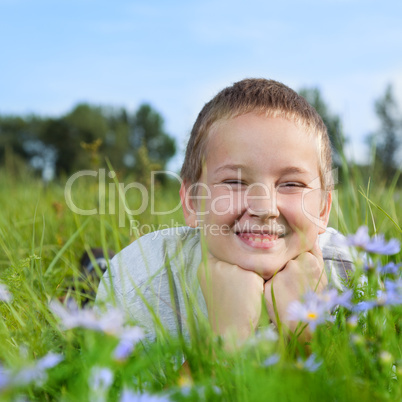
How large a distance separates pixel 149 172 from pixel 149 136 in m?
27.7

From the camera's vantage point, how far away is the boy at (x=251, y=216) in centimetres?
182

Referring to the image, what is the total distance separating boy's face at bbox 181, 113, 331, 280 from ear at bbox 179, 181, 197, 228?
0.27m

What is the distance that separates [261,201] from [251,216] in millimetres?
87

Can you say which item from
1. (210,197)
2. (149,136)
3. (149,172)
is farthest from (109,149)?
(210,197)

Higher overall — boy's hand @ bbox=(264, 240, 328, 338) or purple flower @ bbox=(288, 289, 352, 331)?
purple flower @ bbox=(288, 289, 352, 331)

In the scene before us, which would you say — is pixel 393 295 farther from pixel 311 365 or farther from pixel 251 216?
pixel 251 216

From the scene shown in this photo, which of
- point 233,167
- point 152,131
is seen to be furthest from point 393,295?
point 152,131

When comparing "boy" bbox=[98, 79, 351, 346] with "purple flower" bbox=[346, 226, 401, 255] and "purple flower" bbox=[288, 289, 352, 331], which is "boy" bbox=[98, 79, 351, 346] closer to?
"purple flower" bbox=[288, 289, 352, 331]

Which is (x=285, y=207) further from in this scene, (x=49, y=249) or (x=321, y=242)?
(x=49, y=249)

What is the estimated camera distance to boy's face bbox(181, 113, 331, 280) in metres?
1.92

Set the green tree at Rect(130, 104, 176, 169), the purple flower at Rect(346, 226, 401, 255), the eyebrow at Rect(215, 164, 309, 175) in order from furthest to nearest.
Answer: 1. the green tree at Rect(130, 104, 176, 169)
2. the eyebrow at Rect(215, 164, 309, 175)
3. the purple flower at Rect(346, 226, 401, 255)

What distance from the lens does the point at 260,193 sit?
1.92 m

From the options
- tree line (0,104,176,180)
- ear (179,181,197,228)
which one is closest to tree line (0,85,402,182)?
tree line (0,104,176,180)

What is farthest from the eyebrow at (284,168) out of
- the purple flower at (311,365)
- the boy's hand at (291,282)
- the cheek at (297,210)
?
the purple flower at (311,365)
